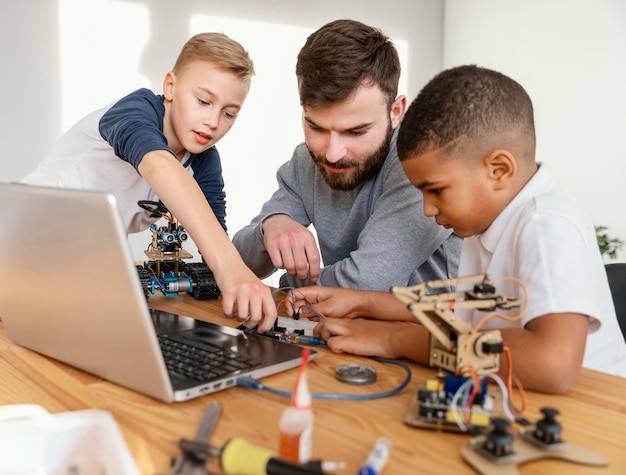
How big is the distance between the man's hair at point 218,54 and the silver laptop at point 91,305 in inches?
34.8

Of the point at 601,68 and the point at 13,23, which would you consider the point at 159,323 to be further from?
the point at 601,68

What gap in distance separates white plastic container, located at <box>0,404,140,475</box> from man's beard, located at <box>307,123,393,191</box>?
88 centimetres

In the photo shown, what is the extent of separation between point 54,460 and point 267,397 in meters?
0.25

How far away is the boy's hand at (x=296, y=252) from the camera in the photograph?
1.32 m

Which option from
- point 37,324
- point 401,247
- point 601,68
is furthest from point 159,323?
point 601,68

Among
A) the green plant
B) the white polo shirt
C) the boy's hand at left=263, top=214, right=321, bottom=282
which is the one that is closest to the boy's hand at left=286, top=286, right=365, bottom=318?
the boy's hand at left=263, top=214, right=321, bottom=282

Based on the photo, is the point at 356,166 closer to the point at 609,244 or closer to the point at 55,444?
the point at 55,444

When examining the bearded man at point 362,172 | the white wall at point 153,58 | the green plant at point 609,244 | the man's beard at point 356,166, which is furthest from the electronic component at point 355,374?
the green plant at point 609,244

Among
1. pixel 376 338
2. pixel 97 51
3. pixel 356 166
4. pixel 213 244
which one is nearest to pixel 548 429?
pixel 376 338

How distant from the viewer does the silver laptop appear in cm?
66

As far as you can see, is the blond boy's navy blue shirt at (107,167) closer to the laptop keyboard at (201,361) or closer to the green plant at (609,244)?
the laptop keyboard at (201,361)

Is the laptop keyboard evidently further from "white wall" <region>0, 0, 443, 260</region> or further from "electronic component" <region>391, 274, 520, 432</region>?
"white wall" <region>0, 0, 443, 260</region>

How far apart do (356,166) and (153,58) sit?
194 cm

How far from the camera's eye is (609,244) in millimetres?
2998
